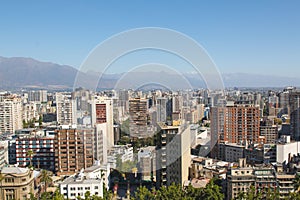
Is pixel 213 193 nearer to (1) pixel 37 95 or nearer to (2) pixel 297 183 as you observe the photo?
(2) pixel 297 183

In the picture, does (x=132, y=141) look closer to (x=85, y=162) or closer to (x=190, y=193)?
(x=85, y=162)

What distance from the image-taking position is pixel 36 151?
228 inches

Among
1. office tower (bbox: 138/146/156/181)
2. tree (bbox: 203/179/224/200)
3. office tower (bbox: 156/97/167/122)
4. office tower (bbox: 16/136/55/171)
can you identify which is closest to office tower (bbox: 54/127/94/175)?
office tower (bbox: 16/136/55/171)

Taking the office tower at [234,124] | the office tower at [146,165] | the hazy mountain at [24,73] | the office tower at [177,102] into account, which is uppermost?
the hazy mountain at [24,73]

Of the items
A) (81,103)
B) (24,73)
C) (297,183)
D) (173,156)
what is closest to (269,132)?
(297,183)

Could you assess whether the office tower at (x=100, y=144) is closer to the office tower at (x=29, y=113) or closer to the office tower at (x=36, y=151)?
the office tower at (x=36, y=151)

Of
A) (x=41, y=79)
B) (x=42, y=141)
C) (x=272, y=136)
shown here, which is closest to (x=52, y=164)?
(x=42, y=141)

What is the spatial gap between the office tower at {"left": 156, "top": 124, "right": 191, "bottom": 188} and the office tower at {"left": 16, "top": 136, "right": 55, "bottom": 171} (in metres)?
2.61

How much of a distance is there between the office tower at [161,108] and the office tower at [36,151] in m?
3.06

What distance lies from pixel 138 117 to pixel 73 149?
3.08 metres

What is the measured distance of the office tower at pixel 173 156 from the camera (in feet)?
12.1

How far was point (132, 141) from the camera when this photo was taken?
6711mm

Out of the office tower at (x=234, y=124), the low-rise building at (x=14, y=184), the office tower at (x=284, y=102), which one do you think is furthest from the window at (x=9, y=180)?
the office tower at (x=284, y=102)

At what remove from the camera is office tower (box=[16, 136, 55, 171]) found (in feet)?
19.0
